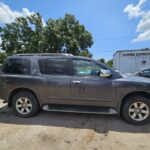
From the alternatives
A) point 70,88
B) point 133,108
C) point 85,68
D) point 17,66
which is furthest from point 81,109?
point 17,66

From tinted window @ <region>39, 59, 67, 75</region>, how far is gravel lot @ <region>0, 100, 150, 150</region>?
4.40 ft

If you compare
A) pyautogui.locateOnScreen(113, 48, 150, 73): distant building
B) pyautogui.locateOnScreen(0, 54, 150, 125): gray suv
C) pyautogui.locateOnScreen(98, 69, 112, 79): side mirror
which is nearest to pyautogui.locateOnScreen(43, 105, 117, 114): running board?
pyautogui.locateOnScreen(0, 54, 150, 125): gray suv

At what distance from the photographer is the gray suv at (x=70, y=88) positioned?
5.36m

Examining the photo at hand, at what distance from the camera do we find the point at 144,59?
3350cm

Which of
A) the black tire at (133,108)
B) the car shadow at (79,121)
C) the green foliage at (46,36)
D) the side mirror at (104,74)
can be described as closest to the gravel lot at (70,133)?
the car shadow at (79,121)

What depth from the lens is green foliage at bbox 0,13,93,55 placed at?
1519 inches

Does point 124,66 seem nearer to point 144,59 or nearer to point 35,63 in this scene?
point 144,59

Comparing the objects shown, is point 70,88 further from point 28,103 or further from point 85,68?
point 28,103

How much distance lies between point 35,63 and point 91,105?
205cm

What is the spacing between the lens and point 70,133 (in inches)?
187

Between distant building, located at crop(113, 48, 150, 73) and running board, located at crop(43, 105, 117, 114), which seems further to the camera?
distant building, located at crop(113, 48, 150, 73)

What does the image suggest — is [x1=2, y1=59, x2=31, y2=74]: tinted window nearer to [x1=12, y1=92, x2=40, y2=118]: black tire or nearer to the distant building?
[x1=12, y1=92, x2=40, y2=118]: black tire

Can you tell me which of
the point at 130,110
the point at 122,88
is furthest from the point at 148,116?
the point at 122,88

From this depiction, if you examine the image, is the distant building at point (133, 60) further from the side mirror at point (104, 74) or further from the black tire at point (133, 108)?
the side mirror at point (104, 74)
